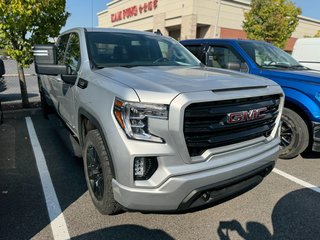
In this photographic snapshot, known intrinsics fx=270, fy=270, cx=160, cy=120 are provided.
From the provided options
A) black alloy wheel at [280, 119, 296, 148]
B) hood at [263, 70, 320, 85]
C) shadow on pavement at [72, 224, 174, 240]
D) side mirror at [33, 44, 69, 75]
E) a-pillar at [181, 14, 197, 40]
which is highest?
a-pillar at [181, 14, 197, 40]

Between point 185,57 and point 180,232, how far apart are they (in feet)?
7.87

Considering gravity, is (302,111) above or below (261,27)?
below

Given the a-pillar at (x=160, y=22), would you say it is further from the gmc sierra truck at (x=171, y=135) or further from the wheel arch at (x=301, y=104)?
the gmc sierra truck at (x=171, y=135)

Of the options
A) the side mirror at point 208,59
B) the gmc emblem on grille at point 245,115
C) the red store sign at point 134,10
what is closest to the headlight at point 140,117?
the gmc emblem on grille at point 245,115

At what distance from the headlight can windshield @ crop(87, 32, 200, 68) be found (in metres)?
1.16

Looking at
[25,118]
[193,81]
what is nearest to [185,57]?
[193,81]

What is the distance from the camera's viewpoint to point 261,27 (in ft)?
68.1

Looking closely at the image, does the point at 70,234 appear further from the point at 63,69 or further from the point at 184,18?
the point at 184,18

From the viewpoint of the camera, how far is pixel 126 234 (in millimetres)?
2498

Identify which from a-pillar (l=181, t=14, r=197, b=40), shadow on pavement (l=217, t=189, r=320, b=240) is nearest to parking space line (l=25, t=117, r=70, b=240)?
shadow on pavement (l=217, t=189, r=320, b=240)

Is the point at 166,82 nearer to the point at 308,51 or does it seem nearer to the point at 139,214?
the point at 139,214

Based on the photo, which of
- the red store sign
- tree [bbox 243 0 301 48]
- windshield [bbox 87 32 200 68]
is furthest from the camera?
the red store sign

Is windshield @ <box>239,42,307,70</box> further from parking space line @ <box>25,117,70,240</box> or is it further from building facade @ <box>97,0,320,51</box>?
Answer: building facade @ <box>97,0,320,51</box>

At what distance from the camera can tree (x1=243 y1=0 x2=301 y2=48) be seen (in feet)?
66.6
